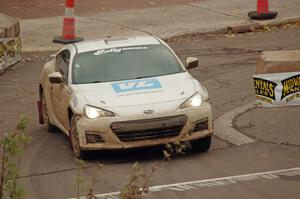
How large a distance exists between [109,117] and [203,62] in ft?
24.8

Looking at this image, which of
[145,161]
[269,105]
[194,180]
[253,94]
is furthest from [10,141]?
[253,94]

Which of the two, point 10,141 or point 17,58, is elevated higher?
point 10,141

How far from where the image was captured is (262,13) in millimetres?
23500

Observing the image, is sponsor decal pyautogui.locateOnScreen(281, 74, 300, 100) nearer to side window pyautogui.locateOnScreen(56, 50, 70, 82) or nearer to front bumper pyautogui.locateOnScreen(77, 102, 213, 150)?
front bumper pyautogui.locateOnScreen(77, 102, 213, 150)

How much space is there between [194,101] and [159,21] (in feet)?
37.0

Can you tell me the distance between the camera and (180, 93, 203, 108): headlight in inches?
502

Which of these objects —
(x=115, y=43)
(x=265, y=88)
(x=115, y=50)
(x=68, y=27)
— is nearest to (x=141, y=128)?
(x=115, y=50)

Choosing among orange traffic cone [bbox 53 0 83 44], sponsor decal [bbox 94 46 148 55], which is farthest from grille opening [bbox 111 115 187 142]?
orange traffic cone [bbox 53 0 83 44]

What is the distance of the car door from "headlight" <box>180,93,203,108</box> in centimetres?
162

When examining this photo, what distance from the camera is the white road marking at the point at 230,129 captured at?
45.0 ft

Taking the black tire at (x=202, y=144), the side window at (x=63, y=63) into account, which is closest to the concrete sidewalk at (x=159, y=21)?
the side window at (x=63, y=63)

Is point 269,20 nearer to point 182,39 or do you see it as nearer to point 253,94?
point 182,39

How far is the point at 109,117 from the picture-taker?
12555mm

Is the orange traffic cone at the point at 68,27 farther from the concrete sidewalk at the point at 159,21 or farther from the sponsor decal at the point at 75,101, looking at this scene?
the sponsor decal at the point at 75,101
